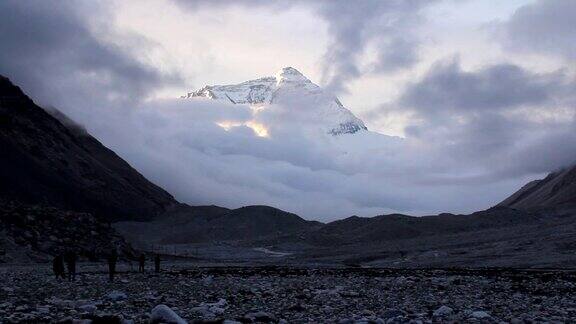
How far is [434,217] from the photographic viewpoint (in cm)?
16262

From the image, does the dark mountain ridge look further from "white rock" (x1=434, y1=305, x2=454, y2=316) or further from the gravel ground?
"white rock" (x1=434, y1=305, x2=454, y2=316)

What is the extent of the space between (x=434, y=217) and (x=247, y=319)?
149770mm

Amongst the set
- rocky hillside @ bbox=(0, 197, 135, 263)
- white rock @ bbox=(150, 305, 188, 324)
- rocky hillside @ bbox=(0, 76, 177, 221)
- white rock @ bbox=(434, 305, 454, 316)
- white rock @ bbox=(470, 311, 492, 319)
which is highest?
rocky hillside @ bbox=(0, 76, 177, 221)

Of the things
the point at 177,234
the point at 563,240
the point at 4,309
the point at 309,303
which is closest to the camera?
the point at 4,309

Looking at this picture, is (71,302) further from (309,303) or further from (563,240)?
(563,240)

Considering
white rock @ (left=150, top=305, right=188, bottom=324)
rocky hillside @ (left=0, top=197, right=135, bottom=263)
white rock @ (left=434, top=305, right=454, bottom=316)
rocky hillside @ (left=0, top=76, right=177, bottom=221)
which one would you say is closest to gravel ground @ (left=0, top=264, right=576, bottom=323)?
white rock @ (left=434, top=305, right=454, bottom=316)

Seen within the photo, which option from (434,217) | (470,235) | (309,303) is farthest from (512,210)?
(309,303)

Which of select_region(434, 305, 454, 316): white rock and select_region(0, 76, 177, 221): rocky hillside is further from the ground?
select_region(0, 76, 177, 221): rocky hillside

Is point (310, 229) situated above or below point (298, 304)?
above

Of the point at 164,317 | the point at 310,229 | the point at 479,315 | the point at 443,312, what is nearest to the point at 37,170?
the point at 310,229

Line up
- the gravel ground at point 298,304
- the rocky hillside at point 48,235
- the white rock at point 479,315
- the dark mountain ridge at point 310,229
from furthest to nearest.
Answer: the dark mountain ridge at point 310,229 < the rocky hillside at point 48,235 < the white rock at point 479,315 < the gravel ground at point 298,304

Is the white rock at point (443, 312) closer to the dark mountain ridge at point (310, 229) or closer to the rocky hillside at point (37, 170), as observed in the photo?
the dark mountain ridge at point (310, 229)

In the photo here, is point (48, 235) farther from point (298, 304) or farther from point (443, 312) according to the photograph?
point (443, 312)

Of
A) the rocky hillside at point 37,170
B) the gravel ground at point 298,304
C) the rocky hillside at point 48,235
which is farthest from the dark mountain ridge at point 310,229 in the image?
the gravel ground at point 298,304
